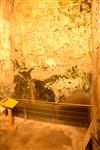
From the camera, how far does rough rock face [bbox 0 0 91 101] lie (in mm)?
2396


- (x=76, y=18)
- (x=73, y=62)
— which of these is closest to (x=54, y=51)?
(x=73, y=62)

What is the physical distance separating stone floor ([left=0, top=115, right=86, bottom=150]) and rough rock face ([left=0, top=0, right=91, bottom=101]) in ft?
2.01

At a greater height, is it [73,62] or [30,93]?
[73,62]

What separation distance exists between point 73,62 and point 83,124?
0.85 metres

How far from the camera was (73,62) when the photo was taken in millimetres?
2488

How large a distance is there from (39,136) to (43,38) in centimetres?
128

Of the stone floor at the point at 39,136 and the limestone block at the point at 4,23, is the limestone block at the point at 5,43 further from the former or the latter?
the stone floor at the point at 39,136

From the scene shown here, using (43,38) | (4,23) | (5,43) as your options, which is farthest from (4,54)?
(43,38)

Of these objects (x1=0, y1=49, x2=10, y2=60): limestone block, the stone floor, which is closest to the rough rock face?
(x1=0, y1=49, x2=10, y2=60): limestone block

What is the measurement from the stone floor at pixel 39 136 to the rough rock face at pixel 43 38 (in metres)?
0.61

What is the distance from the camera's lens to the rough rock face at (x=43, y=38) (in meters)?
2.40

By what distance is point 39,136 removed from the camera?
2367 mm

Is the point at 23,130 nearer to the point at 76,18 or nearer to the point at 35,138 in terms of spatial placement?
the point at 35,138

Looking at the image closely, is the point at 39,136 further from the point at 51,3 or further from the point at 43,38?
the point at 51,3
